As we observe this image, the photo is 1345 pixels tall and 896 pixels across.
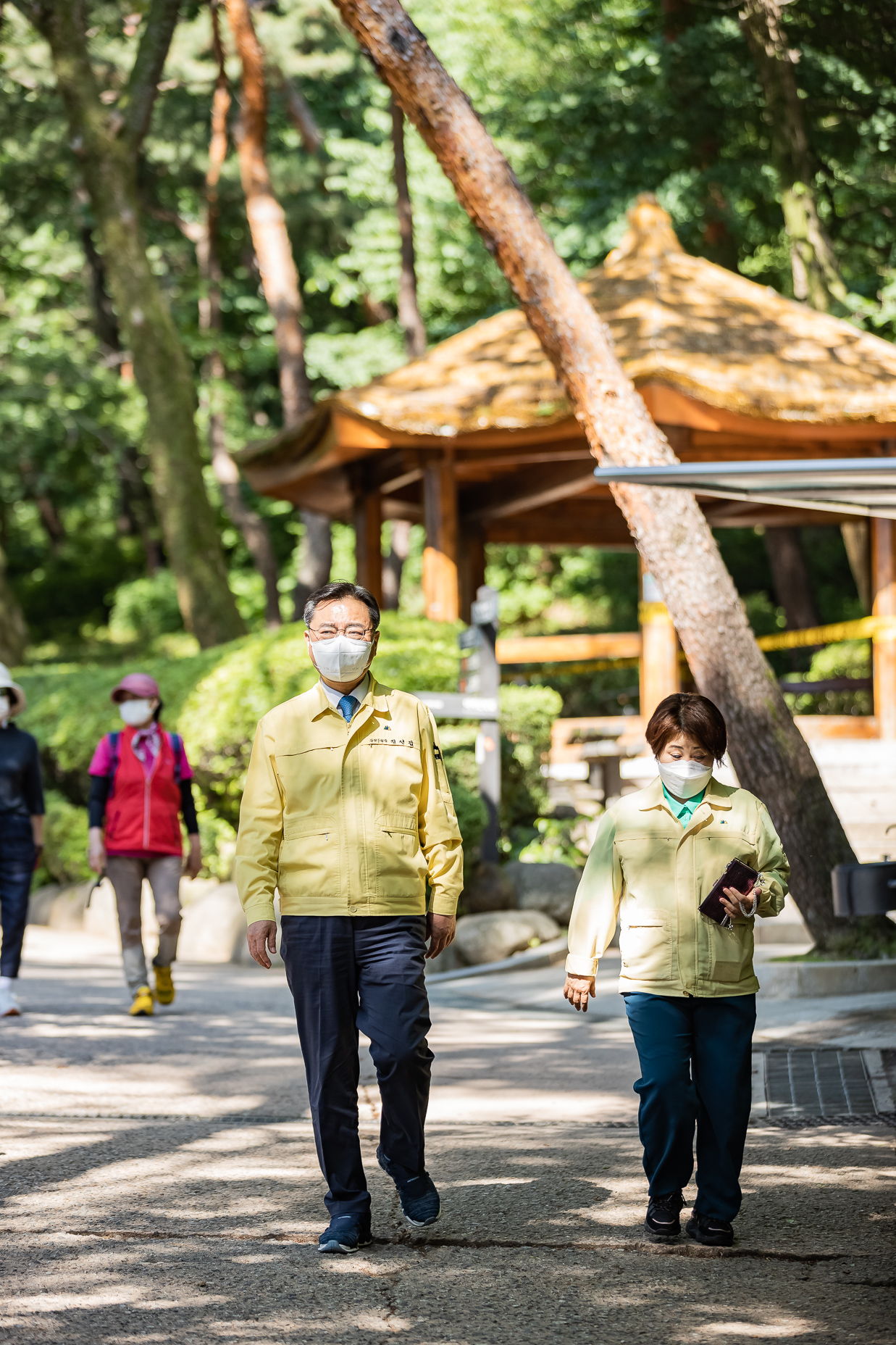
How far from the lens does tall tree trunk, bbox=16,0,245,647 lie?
17.2 meters

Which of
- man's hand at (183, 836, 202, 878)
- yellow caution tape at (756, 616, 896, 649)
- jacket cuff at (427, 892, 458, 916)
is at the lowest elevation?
man's hand at (183, 836, 202, 878)

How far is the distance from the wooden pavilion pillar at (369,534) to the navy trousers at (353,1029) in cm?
1215

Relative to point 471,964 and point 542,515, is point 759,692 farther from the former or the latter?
point 542,515

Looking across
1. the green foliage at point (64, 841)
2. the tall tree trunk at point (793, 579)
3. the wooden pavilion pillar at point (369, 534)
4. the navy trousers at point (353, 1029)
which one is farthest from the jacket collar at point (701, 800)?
the tall tree trunk at point (793, 579)

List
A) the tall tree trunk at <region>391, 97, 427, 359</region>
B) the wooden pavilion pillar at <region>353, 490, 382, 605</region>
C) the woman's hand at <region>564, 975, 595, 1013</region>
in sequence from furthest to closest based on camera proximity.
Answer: the tall tree trunk at <region>391, 97, 427, 359</region> → the wooden pavilion pillar at <region>353, 490, 382, 605</region> → the woman's hand at <region>564, 975, 595, 1013</region>

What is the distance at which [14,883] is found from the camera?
8.02 m

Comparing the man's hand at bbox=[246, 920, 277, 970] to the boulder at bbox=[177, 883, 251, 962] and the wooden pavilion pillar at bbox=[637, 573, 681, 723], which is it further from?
the wooden pavilion pillar at bbox=[637, 573, 681, 723]

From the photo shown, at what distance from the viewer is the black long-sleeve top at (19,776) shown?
26.5 ft

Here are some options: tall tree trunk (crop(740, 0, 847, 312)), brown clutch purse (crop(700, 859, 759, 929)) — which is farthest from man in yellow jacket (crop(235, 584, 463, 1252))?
tall tree trunk (crop(740, 0, 847, 312))

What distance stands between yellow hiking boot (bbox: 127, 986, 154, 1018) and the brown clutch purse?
483 centimetres

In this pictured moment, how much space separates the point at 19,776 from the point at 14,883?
58 centimetres

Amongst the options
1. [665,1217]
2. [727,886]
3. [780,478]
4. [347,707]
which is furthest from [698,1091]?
[780,478]

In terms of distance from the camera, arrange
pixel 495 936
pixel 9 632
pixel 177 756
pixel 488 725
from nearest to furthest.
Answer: pixel 177 756 → pixel 495 936 → pixel 488 725 → pixel 9 632

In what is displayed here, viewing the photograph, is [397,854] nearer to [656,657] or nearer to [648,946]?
[648,946]
